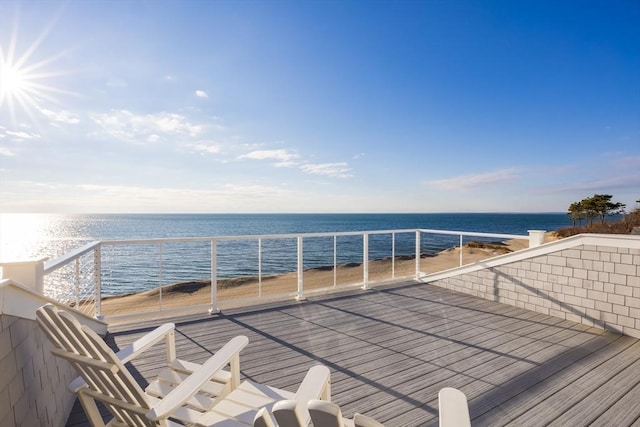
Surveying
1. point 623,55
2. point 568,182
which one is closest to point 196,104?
point 623,55

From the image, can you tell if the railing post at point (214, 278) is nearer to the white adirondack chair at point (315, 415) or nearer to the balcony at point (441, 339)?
the balcony at point (441, 339)

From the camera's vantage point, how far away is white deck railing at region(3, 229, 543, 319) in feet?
11.0

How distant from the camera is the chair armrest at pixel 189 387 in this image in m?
1.09

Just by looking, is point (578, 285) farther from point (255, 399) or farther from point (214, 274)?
point (214, 274)

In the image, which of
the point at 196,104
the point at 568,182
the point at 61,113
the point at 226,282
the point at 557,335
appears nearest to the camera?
the point at 557,335

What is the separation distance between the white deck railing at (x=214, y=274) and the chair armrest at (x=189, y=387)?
124 centimetres

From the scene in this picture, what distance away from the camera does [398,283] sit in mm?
5574

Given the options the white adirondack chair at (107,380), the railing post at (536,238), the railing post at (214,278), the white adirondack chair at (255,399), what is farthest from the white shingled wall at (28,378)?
the railing post at (536,238)

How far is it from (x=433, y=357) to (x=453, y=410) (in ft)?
6.91

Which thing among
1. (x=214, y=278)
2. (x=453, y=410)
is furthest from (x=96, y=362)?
(x=214, y=278)

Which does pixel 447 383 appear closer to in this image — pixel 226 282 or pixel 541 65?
pixel 541 65

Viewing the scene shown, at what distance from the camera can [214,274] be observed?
13.0ft

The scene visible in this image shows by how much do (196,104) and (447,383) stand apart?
9.36 meters

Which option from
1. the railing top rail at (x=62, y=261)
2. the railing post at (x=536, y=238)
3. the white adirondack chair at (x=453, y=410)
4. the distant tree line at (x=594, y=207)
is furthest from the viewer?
the distant tree line at (x=594, y=207)
